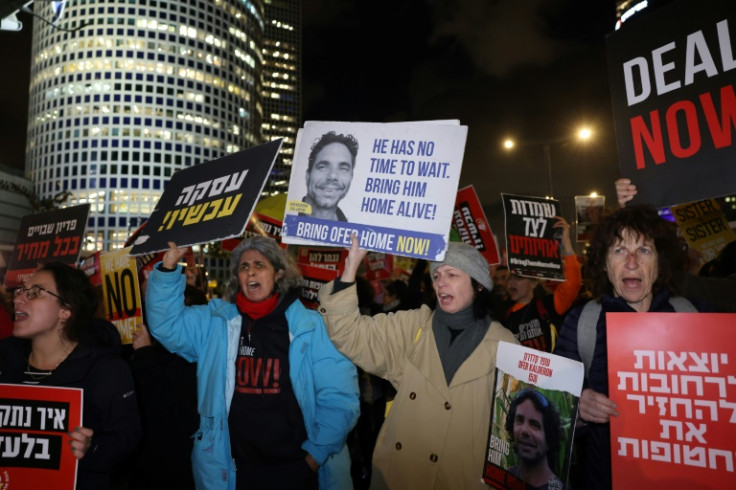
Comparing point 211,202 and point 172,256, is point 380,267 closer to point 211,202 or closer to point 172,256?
point 211,202

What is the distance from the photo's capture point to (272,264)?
3.75 meters

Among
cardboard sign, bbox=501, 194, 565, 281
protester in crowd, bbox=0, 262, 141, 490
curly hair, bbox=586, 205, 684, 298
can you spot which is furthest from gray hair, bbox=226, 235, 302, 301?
cardboard sign, bbox=501, 194, 565, 281

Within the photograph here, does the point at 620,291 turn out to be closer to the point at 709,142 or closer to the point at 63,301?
the point at 709,142

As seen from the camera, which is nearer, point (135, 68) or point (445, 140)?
point (445, 140)

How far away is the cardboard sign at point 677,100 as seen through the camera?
2.48 metres

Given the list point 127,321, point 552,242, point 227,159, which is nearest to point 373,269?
point 552,242

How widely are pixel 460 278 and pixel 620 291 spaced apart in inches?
35.8

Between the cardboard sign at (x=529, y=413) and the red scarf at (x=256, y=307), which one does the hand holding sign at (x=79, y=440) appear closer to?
the red scarf at (x=256, y=307)

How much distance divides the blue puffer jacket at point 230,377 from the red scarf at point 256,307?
0.06m

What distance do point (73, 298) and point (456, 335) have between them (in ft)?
7.66

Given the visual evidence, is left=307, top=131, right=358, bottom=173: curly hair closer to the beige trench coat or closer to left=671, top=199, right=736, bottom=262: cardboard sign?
the beige trench coat

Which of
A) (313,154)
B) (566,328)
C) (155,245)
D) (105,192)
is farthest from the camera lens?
(105,192)

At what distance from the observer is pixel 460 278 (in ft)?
10.4

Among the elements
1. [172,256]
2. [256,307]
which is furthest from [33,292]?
[256,307]
